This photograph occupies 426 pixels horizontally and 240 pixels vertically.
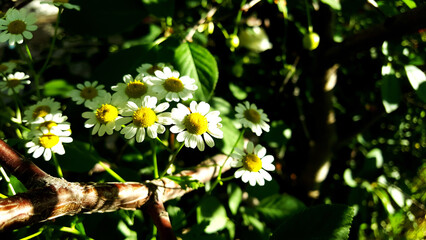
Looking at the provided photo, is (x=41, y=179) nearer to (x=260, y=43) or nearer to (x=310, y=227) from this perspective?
(x=310, y=227)

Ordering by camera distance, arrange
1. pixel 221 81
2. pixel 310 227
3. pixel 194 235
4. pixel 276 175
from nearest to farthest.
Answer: pixel 310 227 → pixel 194 235 → pixel 221 81 → pixel 276 175

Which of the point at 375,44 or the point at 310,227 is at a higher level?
the point at 375,44

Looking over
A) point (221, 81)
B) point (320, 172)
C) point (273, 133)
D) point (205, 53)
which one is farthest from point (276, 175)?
point (205, 53)

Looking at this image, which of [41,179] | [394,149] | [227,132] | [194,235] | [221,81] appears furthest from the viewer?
[394,149]

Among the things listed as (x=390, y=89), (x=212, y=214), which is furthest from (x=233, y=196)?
(x=390, y=89)

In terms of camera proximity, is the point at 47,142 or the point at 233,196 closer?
the point at 47,142

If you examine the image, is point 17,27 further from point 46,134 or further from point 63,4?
point 46,134

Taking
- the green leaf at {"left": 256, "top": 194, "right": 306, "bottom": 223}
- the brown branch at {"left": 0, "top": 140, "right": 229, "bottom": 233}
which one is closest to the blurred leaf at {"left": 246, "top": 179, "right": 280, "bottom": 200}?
the green leaf at {"left": 256, "top": 194, "right": 306, "bottom": 223}
